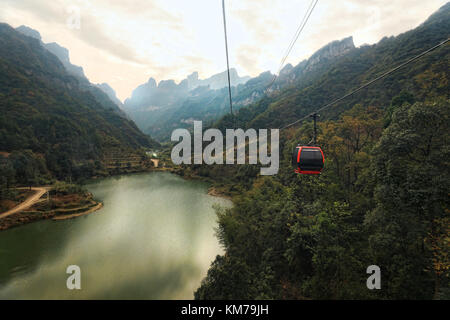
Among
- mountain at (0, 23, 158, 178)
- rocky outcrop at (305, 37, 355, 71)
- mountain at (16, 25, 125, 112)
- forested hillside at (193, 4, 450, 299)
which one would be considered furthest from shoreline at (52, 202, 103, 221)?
mountain at (16, 25, 125, 112)

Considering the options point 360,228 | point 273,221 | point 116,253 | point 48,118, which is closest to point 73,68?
point 48,118

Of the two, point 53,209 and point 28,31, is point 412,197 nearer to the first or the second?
point 53,209

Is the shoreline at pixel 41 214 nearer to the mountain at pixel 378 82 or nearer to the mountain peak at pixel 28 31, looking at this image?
the mountain at pixel 378 82

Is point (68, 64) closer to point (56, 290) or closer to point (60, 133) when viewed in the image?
point (60, 133)

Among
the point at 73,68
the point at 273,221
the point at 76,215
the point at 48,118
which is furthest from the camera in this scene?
the point at 73,68

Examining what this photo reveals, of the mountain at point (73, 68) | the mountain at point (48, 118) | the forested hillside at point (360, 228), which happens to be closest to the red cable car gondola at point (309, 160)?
the forested hillside at point (360, 228)

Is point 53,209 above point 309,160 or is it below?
below
